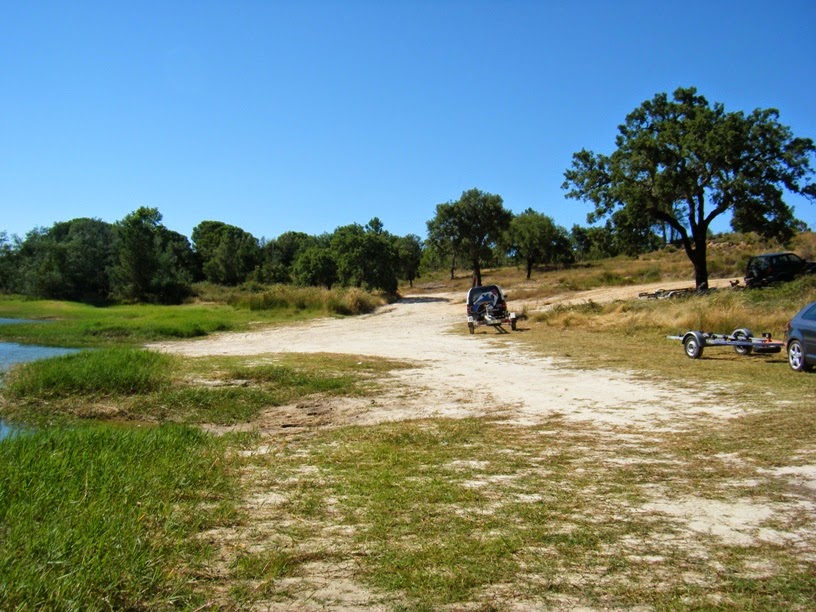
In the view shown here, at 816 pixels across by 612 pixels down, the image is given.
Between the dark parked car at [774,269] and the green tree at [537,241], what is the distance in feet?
118

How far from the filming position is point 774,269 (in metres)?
31.6

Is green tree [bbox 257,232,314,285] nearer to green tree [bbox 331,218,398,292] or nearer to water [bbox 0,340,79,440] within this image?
green tree [bbox 331,218,398,292]

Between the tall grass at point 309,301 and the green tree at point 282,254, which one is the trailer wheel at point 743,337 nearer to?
Result: the tall grass at point 309,301

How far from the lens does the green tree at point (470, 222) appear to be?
60.7 metres

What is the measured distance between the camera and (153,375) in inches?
491

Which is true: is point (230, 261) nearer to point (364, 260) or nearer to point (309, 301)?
point (364, 260)

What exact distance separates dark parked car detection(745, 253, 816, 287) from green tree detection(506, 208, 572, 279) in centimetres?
3599

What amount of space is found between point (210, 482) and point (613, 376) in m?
9.36

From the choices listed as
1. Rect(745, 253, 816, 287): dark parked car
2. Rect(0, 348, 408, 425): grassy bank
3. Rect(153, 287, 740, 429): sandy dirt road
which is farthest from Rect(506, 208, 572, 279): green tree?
Rect(0, 348, 408, 425): grassy bank

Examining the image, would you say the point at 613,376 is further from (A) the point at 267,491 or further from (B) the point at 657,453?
(A) the point at 267,491

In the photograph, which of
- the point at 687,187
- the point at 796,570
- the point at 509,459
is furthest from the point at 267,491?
the point at 687,187

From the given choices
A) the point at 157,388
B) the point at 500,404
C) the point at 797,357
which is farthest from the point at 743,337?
the point at 157,388

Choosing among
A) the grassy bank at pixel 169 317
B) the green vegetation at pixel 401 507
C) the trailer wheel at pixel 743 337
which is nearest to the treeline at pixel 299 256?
the grassy bank at pixel 169 317

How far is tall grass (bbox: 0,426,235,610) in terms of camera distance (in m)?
3.59
